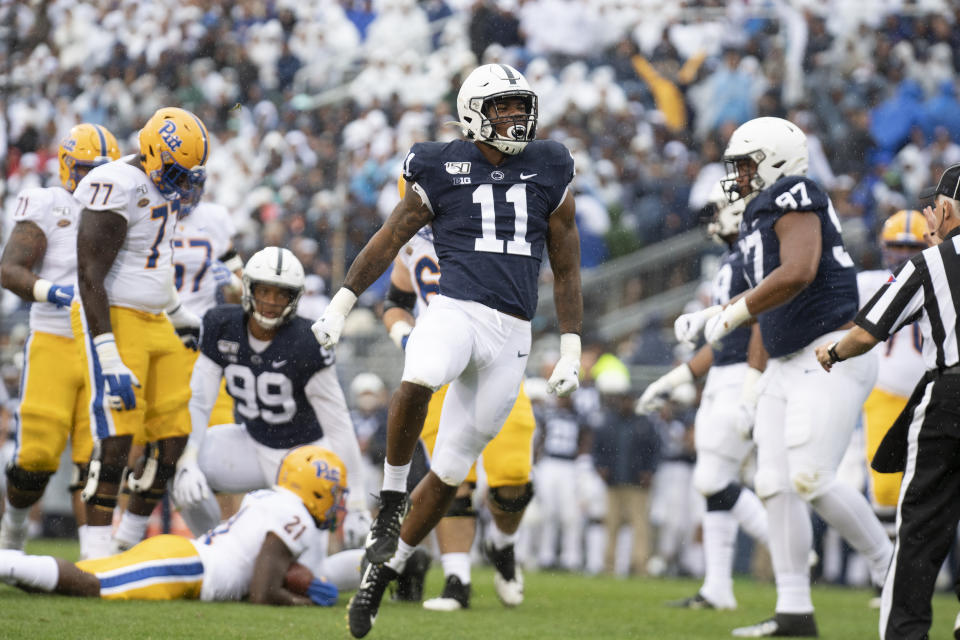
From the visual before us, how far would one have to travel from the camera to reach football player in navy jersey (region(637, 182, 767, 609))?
7238 mm

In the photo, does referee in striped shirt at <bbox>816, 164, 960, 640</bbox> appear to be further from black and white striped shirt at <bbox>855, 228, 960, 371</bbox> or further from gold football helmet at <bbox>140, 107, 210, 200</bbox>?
gold football helmet at <bbox>140, 107, 210, 200</bbox>

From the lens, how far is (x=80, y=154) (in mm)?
6801

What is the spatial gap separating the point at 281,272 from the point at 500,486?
165 cm

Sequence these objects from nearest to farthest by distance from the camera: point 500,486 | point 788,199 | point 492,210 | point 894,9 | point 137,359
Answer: point 492,210, point 788,199, point 137,359, point 500,486, point 894,9

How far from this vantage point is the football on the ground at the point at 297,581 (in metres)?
6.20

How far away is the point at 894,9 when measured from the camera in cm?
1531

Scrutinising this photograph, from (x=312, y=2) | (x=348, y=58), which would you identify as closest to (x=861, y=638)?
(x=348, y=58)

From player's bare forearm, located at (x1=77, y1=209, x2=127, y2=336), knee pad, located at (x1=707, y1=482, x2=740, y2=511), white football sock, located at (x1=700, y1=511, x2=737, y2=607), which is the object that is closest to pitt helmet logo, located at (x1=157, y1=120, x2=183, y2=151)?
player's bare forearm, located at (x1=77, y1=209, x2=127, y2=336)

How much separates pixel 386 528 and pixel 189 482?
200 cm

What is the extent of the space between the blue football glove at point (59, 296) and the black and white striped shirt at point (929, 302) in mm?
3969

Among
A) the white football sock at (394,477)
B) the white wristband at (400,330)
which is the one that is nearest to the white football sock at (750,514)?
the white wristband at (400,330)

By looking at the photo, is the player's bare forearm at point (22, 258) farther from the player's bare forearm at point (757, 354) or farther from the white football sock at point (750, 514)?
the white football sock at point (750, 514)

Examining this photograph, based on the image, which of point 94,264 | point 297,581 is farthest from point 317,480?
point 94,264

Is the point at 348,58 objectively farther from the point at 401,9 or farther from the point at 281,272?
the point at 281,272
